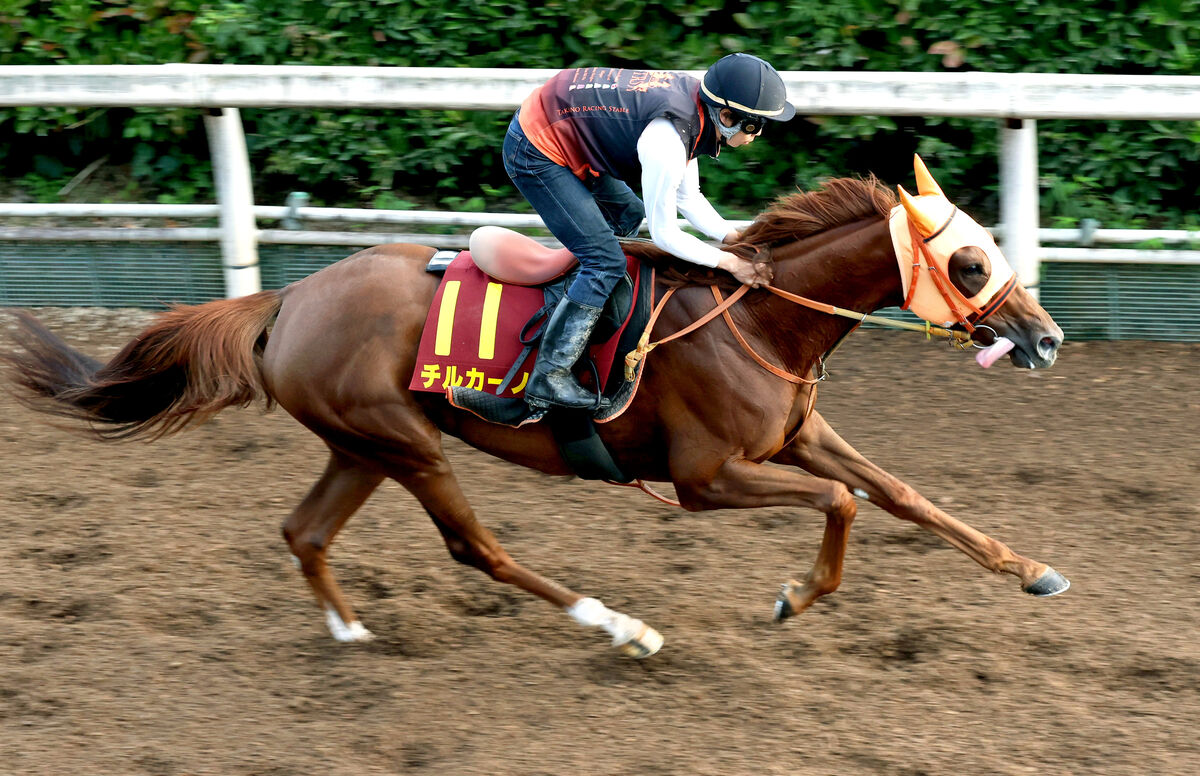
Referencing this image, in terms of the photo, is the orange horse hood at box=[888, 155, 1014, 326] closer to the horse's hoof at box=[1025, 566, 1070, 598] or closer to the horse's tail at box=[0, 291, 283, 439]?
the horse's hoof at box=[1025, 566, 1070, 598]

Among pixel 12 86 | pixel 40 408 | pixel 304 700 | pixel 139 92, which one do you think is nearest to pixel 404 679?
pixel 304 700

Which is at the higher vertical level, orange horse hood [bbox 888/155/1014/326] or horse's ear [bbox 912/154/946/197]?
→ horse's ear [bbox 912/154/946/197]

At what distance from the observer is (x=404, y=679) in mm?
4195

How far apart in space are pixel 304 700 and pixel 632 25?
16.3 feet

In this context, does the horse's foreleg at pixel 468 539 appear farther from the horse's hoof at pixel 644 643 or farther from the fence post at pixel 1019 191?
the fence post at pixel 1019 191

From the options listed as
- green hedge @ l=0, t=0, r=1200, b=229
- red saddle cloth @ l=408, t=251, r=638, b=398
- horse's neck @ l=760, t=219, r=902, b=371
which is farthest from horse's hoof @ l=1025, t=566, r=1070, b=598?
green hedge @ l=0, t=0, r=1200, b=229

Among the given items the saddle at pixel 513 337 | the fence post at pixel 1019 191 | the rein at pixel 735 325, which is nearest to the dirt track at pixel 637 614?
the fence post at pixel 1019 191

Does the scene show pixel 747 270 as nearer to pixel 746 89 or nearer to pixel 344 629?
pixel 746 89

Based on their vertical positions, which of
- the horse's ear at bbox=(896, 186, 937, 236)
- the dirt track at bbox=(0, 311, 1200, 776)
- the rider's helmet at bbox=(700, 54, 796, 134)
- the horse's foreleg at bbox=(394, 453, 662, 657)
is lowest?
the dirt track at bbox=(0, 311, 1200, 776)

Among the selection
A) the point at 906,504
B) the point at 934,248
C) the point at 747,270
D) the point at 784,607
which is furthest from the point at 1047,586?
the point at 747,270

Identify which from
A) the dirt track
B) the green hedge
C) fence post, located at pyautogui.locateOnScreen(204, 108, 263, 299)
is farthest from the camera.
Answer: the green hedge

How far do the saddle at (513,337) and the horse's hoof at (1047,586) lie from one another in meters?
1.54

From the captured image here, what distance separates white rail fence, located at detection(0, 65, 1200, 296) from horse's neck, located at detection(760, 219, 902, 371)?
2289mm

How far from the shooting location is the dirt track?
3.74 m
